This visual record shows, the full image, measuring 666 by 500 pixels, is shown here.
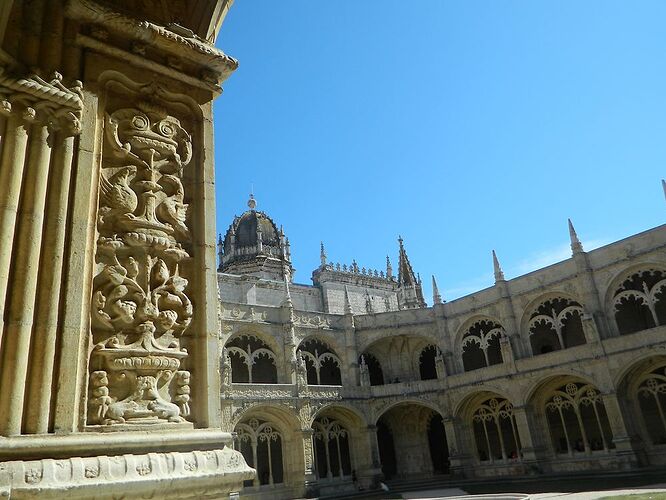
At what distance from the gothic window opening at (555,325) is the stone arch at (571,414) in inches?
73.9

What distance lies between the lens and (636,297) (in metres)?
22.6

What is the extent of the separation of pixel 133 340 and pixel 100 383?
28 cm

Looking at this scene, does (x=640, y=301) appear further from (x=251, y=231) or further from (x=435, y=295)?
(x=251, y=231)

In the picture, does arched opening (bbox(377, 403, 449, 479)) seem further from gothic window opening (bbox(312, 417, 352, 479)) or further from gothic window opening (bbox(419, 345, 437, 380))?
gothic window opening (bbox(312, 417, 352, 479))

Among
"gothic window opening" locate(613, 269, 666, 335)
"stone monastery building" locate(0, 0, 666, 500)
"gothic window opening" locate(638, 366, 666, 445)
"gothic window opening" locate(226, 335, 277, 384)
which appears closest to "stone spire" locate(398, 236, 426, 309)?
"gothic window opening" locate(226, 335, 277, 384)

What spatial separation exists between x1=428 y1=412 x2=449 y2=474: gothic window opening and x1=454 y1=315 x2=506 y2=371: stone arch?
385cm

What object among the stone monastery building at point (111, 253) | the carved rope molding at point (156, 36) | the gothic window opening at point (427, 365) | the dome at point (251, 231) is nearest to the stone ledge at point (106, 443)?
the stone monastery building at point (111, 253)

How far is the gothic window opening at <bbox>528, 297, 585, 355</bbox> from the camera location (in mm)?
24688

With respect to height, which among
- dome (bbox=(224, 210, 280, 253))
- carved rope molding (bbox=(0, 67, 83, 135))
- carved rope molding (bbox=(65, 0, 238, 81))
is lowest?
carved rope molding (bbox=(0, 67, 83, 135))

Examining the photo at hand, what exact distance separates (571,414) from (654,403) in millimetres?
3757

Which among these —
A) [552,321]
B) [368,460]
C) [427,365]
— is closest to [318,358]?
[368,460]

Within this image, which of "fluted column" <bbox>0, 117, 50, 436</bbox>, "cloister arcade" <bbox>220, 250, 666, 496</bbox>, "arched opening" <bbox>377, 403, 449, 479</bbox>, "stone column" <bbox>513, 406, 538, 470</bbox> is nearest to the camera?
"fluted column" <bbox>0, 117, 50, 436</bbox>

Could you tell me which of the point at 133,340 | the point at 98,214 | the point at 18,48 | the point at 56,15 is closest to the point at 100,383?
the point at 133,340

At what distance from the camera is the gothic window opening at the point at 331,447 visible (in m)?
26.5
